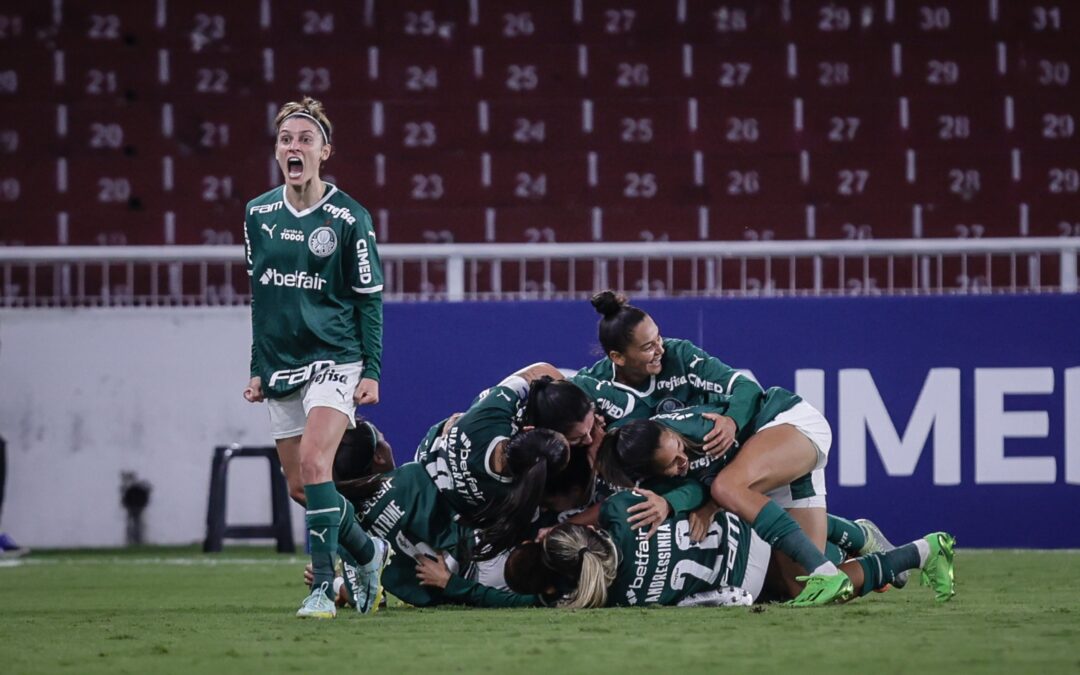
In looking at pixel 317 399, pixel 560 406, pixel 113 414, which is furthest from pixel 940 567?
pixel 113 414

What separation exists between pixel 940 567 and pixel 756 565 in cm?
72

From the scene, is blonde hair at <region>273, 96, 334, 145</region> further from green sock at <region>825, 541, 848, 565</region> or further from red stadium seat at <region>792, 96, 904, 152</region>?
red stadium seat at <region>792, 96, 904, 152</region>

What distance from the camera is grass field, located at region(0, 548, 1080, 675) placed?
4195 mm

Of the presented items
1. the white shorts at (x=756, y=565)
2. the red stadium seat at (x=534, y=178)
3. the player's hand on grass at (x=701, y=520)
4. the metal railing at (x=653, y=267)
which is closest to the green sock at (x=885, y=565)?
the white shorts at (x=756, y=565)

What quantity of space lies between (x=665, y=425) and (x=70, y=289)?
222 inches

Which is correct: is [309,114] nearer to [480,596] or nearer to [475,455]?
[475,455]

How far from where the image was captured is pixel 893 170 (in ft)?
44.1

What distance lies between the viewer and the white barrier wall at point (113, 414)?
10.6 m

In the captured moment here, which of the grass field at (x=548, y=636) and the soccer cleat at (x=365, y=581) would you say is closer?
the grass field at (x=548, y=636)

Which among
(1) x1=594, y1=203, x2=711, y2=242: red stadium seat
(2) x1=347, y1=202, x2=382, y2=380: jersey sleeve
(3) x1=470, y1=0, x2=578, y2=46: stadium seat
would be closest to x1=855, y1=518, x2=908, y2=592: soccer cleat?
(2) x1=347, y1=202, x2=382, y2=380: jersey sleeve

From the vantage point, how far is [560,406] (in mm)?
6309

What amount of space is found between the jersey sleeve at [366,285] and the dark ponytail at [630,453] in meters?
0.97

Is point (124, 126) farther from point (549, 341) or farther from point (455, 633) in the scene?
point (455, 633)

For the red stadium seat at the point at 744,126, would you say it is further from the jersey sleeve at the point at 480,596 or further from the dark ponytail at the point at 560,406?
the jersey sleeve at the point at 480,596
